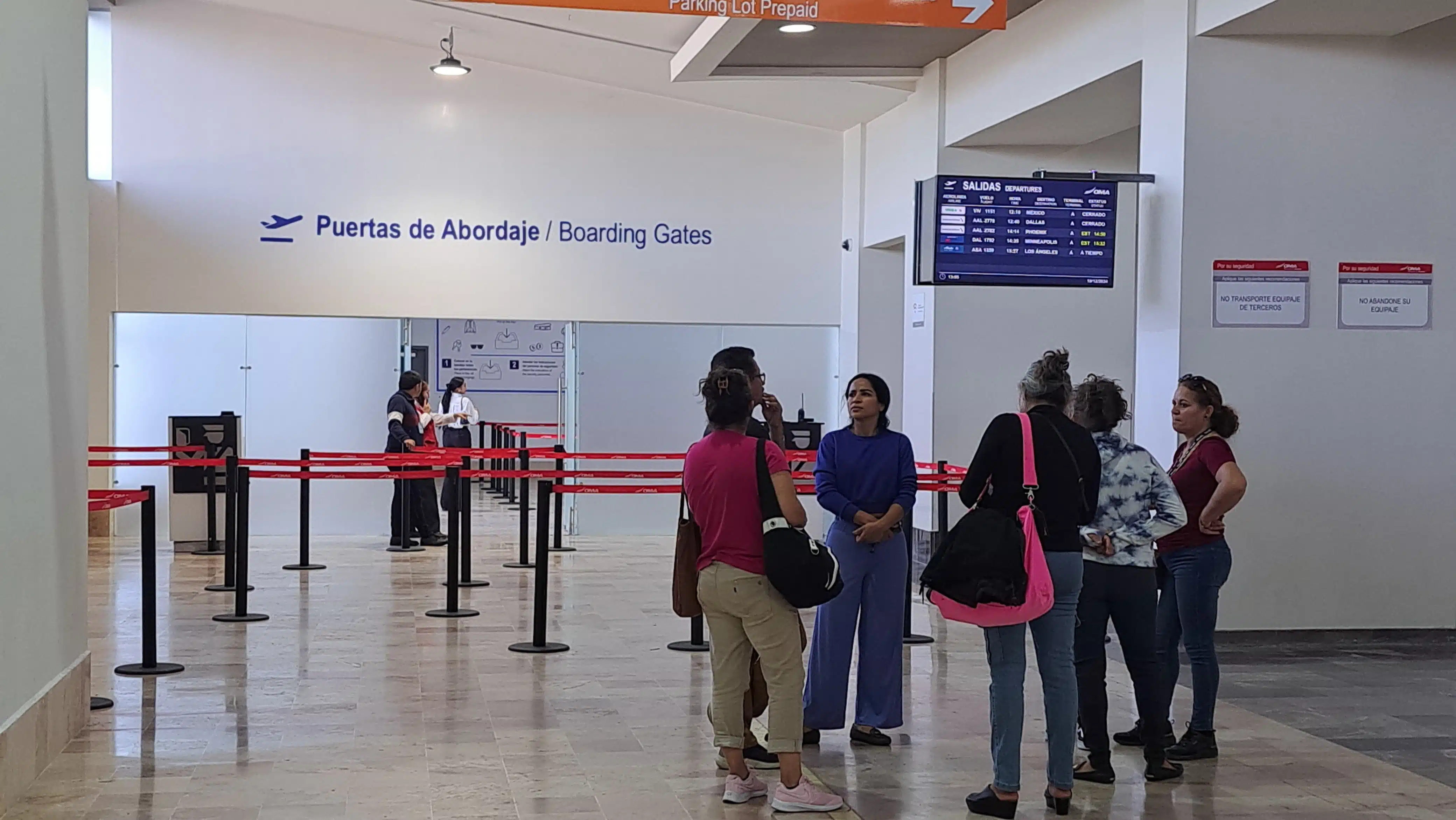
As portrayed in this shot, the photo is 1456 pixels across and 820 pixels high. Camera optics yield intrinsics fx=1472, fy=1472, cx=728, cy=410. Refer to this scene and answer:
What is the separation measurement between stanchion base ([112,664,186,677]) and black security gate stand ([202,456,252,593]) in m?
2.17

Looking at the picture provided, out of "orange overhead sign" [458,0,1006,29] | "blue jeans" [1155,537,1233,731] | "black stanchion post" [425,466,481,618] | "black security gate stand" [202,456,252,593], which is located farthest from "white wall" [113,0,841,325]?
"blue jeans" [1155,537,1233,731]

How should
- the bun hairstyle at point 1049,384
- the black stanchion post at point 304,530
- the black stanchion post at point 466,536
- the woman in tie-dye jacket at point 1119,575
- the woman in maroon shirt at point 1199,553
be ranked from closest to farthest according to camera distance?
1. the bun hairstyle at point 1049,384
2. the woman in tie-dye jacket at point 1119,575
3. the woman in maroon shirt at point 1199,553
4. the black stanchion post at point 466,536
5. the black stanchion post at point 304,530

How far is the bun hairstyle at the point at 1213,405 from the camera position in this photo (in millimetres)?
5945

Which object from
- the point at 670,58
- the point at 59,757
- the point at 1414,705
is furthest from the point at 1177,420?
the point at 670,58

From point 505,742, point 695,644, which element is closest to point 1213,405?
point 505,742

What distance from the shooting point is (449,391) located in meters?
15.2

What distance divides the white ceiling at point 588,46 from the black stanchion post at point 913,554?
3697 millimetres

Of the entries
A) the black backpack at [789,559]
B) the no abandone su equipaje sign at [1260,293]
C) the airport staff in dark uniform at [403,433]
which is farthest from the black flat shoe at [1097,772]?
the airport staff in dark uniform at [403,433]

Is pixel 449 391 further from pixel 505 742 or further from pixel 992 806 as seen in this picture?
pixel 992 806

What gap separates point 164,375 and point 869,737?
389 inches

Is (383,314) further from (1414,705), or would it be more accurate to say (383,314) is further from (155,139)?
(1414,705)

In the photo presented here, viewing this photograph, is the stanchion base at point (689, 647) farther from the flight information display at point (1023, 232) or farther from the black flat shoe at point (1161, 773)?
the black flat shoe at point (1161, 773)

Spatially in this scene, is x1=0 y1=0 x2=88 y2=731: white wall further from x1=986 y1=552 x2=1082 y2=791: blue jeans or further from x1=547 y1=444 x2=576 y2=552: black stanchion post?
x1=547 y1=444 x2=576 y2=552: black stanchion post

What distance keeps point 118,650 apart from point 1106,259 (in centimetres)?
602
